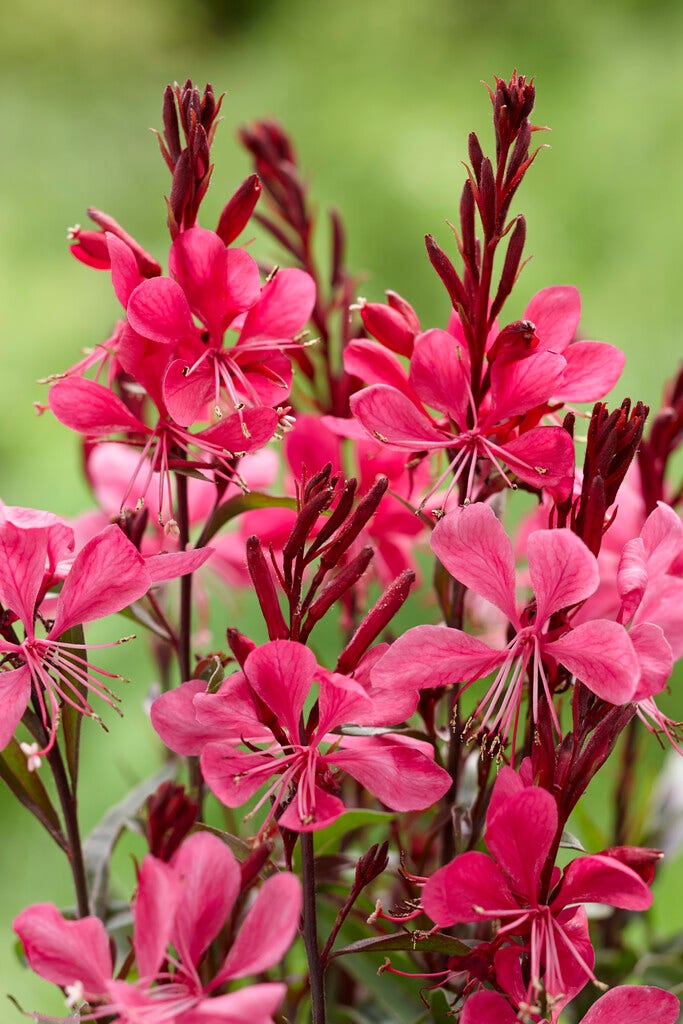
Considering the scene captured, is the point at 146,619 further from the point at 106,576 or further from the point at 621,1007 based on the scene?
the point at 621,1007

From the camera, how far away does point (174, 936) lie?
1.31 feet

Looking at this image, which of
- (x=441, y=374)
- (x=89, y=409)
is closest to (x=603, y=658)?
(x=441, y=374)

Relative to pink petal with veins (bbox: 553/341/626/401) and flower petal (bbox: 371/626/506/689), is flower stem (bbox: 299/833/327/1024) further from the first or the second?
pink petal with veins (bbox: 553/341/626/401)

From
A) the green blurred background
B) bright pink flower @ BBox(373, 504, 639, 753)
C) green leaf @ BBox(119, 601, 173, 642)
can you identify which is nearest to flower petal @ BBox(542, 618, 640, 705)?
bright pink flower @ BBox(373, 504, 639, 753)

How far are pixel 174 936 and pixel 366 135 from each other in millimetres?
1372

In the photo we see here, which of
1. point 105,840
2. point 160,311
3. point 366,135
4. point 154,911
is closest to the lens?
point 154,911

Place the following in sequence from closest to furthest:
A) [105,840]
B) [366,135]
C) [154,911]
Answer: [154,911] → [105,840] → [366,135]

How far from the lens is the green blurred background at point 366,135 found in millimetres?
1521

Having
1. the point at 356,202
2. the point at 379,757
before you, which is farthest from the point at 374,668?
the point at 356,202

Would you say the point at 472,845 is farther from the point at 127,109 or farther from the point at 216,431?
the point at 127,109

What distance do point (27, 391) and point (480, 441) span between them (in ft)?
3.54

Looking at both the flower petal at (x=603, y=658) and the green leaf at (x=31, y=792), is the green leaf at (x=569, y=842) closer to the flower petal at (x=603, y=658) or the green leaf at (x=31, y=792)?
the flower petal at (x=603, y=658)

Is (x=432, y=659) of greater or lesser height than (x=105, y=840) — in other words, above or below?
above

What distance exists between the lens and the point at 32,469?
4.58ft
